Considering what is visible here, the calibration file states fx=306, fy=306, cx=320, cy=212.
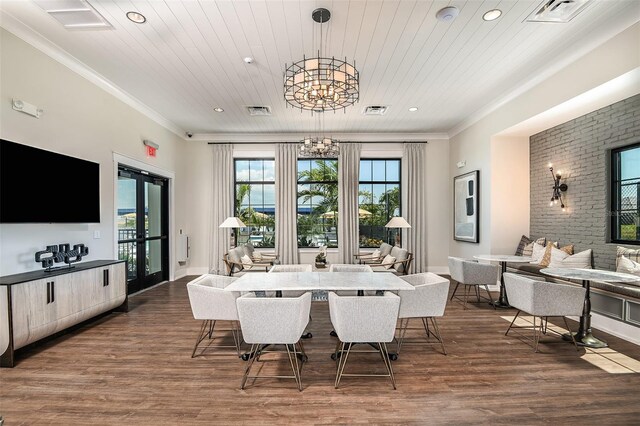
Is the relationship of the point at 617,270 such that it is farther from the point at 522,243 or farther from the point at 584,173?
the point at 522,243

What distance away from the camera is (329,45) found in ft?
12.2

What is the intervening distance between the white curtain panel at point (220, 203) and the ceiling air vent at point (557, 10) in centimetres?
636

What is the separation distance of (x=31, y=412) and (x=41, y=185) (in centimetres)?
247

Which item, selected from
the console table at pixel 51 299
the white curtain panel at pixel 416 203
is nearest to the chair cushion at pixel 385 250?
the white curtain panel at pixel 416 203

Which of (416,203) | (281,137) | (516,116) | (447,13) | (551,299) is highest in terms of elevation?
(447,13)

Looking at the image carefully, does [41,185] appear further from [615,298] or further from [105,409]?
[615,298]

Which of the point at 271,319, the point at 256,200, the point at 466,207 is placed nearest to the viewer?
the point at 271,319

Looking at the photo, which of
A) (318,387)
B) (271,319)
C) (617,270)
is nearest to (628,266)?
(617,270)

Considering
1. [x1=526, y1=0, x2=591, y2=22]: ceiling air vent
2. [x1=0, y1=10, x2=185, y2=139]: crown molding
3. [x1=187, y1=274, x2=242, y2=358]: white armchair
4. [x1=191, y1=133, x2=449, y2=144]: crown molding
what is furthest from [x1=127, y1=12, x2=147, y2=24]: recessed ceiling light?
[x1=191, y1=133, x2=449, y2=144]: crown molding

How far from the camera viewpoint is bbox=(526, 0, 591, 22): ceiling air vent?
9.82 ft

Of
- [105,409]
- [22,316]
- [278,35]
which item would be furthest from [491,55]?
→ [22,316]

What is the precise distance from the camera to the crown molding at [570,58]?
3.24m

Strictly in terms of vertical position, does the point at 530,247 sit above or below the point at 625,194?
below

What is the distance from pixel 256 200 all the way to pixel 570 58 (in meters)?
6.52
